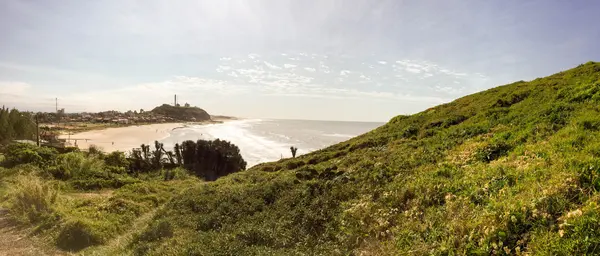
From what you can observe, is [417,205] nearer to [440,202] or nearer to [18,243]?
[440,202]

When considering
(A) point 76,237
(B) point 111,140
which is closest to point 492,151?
(A) point 76,237

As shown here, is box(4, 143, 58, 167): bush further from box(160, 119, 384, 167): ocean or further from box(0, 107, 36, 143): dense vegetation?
box(0, 107, 36, 143): dense vegetation

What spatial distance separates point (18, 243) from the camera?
10.1 meters

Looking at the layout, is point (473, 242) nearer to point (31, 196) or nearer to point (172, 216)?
point (172, 216)

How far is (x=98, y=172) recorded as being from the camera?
22875 mm

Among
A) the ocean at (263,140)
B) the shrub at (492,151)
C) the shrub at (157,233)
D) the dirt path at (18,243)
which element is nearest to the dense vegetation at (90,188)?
the dirt path at (18,243)

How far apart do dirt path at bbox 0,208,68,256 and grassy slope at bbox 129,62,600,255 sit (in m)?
3.19

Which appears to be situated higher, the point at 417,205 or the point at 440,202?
the point at 440,202

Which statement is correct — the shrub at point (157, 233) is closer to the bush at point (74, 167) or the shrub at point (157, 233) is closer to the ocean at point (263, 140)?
the bush at point (74, 167)

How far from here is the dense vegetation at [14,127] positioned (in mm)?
45838

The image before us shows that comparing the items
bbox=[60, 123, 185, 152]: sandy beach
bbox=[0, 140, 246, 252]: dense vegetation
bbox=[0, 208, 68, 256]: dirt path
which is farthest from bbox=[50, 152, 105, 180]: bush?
bbox=[60, 123, 185, 152]: sandy beach

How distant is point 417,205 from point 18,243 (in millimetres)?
12971

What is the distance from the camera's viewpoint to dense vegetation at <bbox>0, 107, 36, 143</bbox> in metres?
45.8

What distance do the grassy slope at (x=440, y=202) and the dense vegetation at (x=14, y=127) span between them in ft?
169
